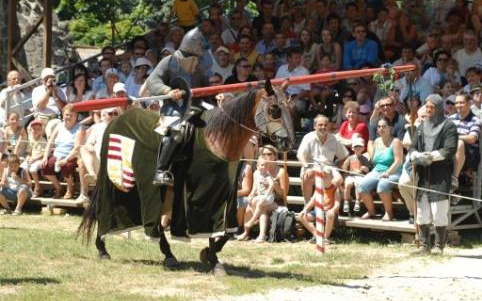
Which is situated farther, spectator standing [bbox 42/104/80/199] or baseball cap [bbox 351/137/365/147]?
spectator standing [bbox 42/104/80/199]

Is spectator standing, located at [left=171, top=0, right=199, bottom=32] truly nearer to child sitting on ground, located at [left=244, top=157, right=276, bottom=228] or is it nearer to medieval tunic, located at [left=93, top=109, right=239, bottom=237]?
child sitting on ground, located at [left=244, top=157, right=276, bottom=228]

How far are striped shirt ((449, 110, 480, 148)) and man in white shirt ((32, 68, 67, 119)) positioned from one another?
6633mm

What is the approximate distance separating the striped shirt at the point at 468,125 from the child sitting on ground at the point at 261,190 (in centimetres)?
244

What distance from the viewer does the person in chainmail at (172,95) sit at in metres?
11.8

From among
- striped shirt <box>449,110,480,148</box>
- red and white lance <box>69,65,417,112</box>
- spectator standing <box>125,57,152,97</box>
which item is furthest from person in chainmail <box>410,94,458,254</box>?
spectator standing <box>125,57,152,97</box>

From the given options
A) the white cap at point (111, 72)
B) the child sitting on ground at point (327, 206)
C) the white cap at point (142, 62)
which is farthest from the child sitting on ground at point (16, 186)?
the child sitting on ground at point (327, 206)

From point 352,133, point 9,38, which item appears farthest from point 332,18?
point 9,38

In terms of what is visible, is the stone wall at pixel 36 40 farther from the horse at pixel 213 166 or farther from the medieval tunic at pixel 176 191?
the horse at pixel 213 166

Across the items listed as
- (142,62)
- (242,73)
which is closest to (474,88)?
(242,73)

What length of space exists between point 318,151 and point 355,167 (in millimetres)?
532

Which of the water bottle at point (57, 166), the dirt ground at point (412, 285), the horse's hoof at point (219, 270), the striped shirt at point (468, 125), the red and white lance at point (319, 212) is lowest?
the dirt ground at point (412, 285)

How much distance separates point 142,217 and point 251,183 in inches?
129

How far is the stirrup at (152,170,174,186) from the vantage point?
1174cm

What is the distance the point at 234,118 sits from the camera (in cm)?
→ 1167
